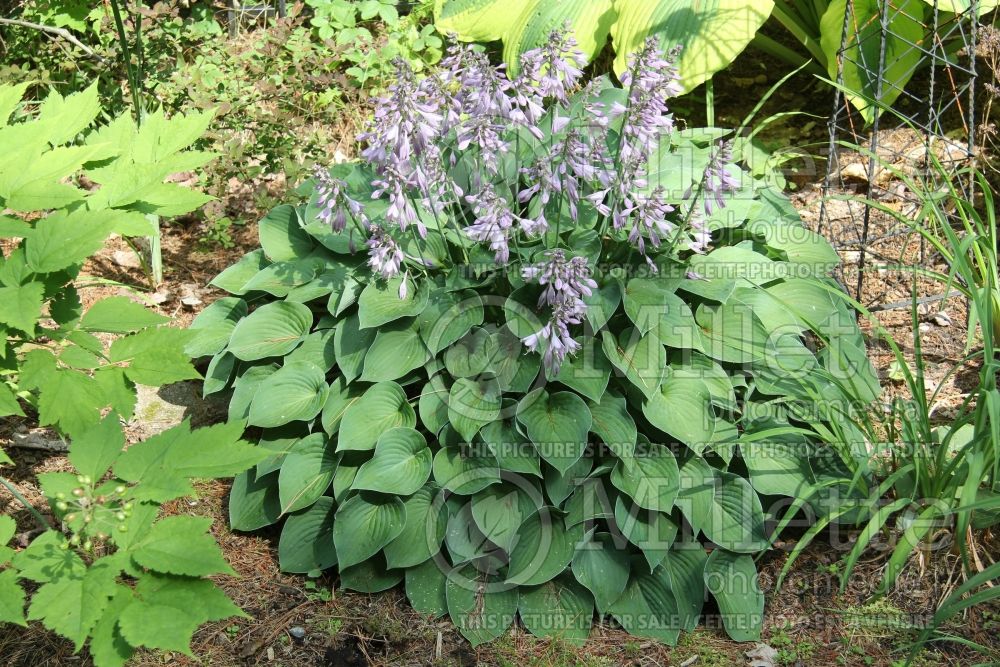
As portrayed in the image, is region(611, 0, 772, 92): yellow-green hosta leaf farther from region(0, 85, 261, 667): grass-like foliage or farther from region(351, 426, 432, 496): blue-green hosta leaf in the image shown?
region(0, 85, 261, 667): grass-like foliage

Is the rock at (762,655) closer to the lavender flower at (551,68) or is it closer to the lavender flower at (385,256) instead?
the lavender flower at (385,256)

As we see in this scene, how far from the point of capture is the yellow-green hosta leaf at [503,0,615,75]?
571cm

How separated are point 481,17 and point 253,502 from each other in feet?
12.6

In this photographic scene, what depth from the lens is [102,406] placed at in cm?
260

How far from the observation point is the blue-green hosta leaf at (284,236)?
390 centimetres

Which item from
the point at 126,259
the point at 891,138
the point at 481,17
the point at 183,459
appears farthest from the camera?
the point at 481,17

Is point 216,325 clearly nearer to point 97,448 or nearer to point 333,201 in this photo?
point 333,201

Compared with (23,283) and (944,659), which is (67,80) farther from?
(944,659)

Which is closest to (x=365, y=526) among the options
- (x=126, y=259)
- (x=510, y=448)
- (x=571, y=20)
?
(x=510, y=448)

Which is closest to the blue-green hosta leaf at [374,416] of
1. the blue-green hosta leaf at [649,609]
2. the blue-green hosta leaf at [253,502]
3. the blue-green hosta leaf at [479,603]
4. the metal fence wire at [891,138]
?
the blue-green hosta leaf at [253,502]

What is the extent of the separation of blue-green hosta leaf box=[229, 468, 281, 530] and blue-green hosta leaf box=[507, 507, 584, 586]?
0.94 m

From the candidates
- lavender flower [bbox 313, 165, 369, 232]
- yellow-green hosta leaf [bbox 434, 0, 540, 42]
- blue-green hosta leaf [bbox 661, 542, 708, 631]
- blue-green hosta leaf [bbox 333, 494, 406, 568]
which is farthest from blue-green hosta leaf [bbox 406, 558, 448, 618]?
yellow-green hosta leaf [bbox 434, 0, 540, 42]

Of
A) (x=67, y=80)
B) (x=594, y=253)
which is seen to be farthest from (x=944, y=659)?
(x=67, y=80)

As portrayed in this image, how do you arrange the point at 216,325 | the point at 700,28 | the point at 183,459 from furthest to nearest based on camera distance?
1. the point at 700,28
2. the point at 216,325
3. the point at 183,459
